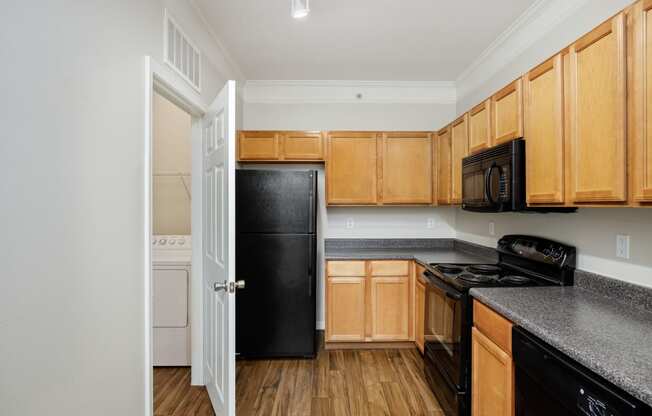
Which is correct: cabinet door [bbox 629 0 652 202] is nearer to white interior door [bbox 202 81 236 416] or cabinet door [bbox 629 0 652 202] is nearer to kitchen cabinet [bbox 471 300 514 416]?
kitchen cabinet [bbox 471 300 514 416]

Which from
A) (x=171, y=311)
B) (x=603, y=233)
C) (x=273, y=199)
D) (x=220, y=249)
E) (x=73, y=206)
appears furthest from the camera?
(x=273, y=199)

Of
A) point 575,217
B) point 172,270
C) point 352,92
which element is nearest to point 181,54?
point 172,270

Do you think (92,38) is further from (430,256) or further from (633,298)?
(430,256)

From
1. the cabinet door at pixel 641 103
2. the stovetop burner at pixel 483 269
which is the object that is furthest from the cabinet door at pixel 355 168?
the cabinet door at pixel 641 103

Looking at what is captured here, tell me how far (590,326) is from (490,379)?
567 mm

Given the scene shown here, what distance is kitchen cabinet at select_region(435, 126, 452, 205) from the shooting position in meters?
2.92

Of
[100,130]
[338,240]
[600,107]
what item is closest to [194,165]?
[100,130]

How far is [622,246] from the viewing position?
1566 mm

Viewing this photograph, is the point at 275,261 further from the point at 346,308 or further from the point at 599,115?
the point at 599,115

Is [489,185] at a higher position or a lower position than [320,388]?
higher

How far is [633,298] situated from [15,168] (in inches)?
97.5

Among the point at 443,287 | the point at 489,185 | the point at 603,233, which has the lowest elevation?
the point at 443,287

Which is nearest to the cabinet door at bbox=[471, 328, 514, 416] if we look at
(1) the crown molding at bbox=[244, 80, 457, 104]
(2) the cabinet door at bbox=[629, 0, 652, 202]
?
(2) the cabinet door at bbox=[629, 0, 652, 202]

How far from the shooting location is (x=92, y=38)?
116 centimetres
